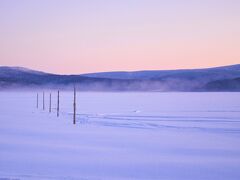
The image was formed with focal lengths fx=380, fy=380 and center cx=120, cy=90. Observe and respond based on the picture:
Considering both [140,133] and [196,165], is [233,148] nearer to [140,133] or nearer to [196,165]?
[196,165]

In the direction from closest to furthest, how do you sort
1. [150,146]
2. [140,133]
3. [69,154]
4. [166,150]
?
[69,154] → [166,150] → [150,146] → [140,133]

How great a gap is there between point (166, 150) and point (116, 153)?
5.05 ft

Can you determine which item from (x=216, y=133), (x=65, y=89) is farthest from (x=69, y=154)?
(x=65, y=89)

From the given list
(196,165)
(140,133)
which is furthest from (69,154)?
(140,133)

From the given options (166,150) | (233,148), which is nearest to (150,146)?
(166,150)

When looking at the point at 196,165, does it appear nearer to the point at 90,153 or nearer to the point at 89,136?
the point at 90,153

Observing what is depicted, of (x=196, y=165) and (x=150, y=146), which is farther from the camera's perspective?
(x=150, y=146)

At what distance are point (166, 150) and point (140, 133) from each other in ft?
13.5

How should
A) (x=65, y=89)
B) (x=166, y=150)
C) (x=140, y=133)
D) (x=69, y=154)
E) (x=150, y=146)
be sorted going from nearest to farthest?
(x=69, y=154), (x=166, y=150), (x=150, y=146), (x=140, y=133), (x=65, y=89)

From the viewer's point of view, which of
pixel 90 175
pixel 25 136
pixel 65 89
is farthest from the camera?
pixel 65 89

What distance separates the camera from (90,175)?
737 centimetres

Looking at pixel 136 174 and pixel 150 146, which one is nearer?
pixel 136 174

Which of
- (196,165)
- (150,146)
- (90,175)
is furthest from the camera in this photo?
(150,146)

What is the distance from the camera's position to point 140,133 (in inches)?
579
